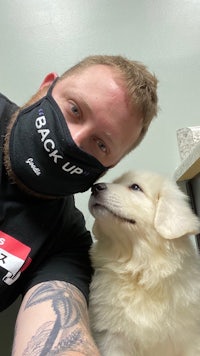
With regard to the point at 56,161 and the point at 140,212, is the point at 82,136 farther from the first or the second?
the point at 140,212

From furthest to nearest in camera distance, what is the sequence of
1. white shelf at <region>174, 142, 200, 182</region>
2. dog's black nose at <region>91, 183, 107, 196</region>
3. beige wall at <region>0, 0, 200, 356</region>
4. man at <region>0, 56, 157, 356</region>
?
beige wall at <region>0, 0, 200, 356</region> < white shelf at <region>174, 142, 200, 182</region> < dog's black nose at <region>91, 183, 107, 196</region> < man at <region>0, 56, 157, 356</region>

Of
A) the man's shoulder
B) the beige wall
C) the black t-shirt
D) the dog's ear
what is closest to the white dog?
the dog's ear

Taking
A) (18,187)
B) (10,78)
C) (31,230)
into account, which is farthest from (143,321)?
(10,78)

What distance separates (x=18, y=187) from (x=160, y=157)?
0.79m

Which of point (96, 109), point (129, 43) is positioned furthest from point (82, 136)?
point (129, 43)

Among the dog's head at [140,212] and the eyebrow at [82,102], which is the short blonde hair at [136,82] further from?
the dog's head at [140,212]

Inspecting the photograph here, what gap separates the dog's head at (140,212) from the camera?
3.59 feet

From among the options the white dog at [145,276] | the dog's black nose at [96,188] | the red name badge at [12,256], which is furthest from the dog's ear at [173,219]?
the red name badge at [12,256]

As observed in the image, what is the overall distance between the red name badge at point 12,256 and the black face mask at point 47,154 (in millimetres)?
169

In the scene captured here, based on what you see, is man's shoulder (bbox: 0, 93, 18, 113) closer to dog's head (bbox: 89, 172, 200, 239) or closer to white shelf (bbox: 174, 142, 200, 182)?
dog's head (bbox: 89, 172, 200, 239)

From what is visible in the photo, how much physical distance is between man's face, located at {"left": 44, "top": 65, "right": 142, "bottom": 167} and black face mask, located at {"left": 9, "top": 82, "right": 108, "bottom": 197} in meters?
0.03

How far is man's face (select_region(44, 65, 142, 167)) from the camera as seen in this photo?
1.06 m

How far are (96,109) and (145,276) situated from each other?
54 cm

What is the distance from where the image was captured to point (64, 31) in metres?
1.70
